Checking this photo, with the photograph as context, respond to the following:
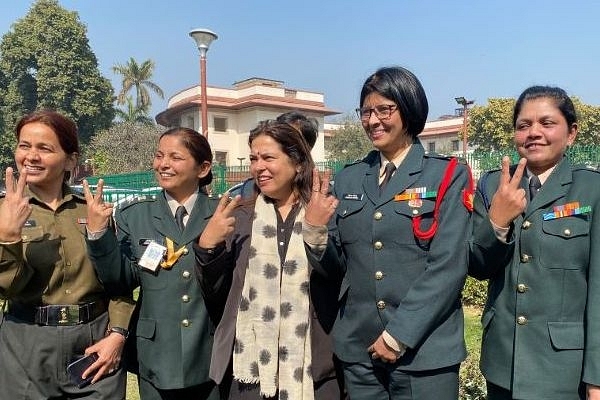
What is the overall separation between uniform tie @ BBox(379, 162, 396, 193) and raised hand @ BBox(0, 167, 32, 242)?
1.56 m

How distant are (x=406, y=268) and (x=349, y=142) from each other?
105 ft

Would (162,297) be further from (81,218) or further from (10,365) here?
(10,365)

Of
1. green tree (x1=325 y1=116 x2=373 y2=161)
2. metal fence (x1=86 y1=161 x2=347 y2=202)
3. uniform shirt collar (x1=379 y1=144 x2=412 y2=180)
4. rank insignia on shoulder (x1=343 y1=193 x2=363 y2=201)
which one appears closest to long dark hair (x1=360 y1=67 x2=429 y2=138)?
uniform shirt collar (x1=379 y1=144 x2=412 y2=180)

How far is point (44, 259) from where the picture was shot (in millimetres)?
2391

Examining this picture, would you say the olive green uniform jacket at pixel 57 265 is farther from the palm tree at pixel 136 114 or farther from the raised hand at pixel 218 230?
the palm tree at pixel 136 114

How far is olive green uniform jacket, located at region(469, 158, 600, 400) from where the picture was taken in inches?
81.0

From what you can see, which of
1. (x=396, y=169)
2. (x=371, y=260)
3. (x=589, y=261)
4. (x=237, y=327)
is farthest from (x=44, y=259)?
(x=589, y=261)

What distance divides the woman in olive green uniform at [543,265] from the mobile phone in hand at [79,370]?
1.78m

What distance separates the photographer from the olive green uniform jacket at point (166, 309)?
2.47 metres

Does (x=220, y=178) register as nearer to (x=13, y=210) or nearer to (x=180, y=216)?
(x=180, y=216)

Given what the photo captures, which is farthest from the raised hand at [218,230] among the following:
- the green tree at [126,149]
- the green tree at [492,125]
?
the green tree at [492,125]

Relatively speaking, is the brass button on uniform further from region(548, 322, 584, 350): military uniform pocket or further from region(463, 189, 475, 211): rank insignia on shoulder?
region(463, 189, 475, 211): rank insignia on shoulder

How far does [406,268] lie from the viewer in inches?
87.2

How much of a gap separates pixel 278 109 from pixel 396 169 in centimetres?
2918
